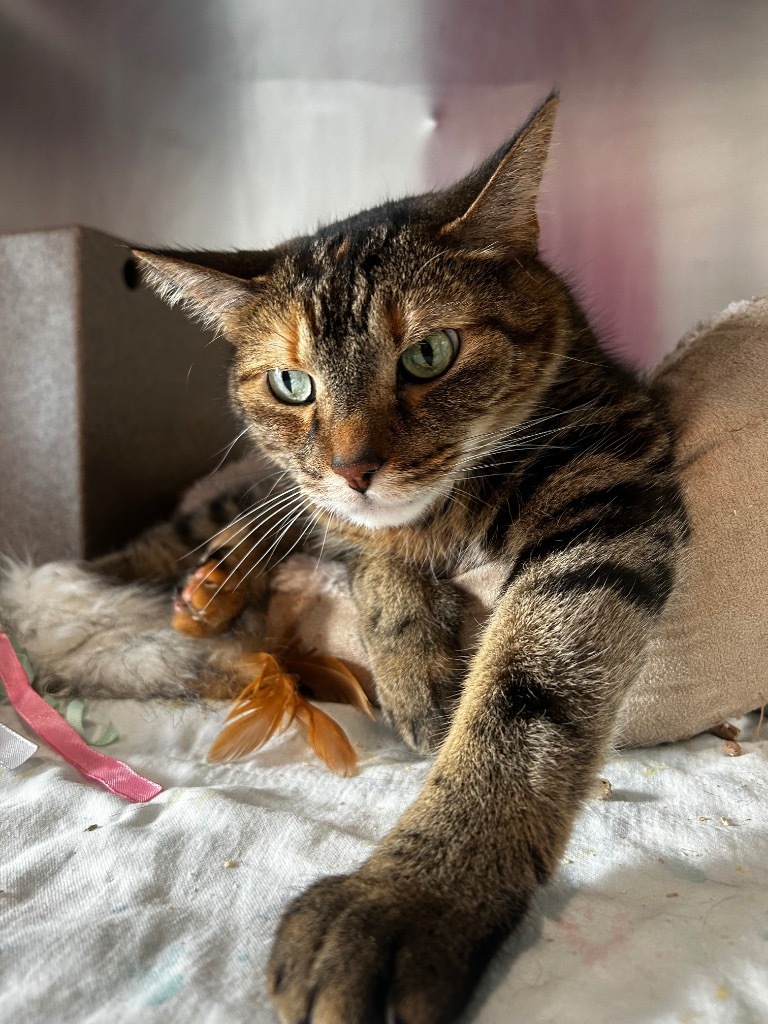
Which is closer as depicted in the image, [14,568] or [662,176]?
[14,568]

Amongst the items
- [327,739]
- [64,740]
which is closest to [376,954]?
[327,739]

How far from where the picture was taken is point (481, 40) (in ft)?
5.10

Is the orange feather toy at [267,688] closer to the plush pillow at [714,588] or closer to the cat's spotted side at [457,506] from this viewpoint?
the cat's spotted side at [457,506]

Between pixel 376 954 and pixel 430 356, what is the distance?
1.86ft

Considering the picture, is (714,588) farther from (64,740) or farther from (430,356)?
(64,740)

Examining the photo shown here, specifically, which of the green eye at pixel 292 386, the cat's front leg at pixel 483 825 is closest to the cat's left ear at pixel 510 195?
the green eye at pixel 292 386

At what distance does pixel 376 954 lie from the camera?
0.49 metres

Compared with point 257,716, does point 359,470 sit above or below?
above

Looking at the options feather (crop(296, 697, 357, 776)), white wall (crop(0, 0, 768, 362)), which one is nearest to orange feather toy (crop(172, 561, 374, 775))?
feather (crop(296, 697, 357, 776))

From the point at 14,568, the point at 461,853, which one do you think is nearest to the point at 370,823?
the point at 461,853

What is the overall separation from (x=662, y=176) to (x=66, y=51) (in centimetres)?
132

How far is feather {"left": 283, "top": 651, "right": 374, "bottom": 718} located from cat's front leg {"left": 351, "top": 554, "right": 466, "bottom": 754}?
0.09m

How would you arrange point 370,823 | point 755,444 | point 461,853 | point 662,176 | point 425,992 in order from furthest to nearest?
1. point 662,176
2. point 755,444
3. point 370,823
4. point 461,853
5. point 425,992

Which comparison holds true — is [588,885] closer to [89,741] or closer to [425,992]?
[425,992]
